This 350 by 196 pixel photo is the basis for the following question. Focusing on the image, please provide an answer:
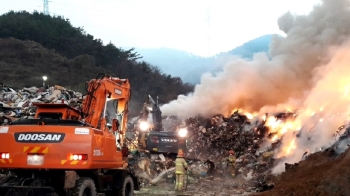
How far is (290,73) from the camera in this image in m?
24.1

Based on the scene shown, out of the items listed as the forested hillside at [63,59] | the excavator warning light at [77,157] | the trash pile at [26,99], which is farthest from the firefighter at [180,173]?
the forested hillside at [63,59]

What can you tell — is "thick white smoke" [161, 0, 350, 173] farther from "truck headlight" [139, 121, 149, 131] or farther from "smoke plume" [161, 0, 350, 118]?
"truck headlight" [139, 121, 149, 131]

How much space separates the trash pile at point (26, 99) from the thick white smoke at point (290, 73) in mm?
6801

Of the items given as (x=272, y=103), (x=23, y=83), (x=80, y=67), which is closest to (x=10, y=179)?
(x=272, y=103)

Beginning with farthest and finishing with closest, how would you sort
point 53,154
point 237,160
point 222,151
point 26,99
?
point 26,99 → point 222,151 → point 237,160 → point 53,154

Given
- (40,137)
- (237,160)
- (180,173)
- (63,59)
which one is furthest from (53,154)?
(63,59)

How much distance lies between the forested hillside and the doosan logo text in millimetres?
26255

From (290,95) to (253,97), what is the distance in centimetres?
213

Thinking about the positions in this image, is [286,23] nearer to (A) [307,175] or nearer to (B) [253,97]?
(B) [253,97]

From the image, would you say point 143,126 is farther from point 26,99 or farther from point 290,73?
point 290,73

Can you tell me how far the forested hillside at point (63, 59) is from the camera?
39.1 m

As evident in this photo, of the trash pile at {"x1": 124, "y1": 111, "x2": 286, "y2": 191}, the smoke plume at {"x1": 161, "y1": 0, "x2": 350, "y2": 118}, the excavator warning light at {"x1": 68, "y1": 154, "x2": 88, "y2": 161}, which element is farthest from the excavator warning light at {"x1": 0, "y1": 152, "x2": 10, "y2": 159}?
the smoke plume at {"x1": 161, "y1": 0, "x2": 350, "y2": 118}

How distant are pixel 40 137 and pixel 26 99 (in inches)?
598

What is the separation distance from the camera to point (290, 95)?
24.0m
